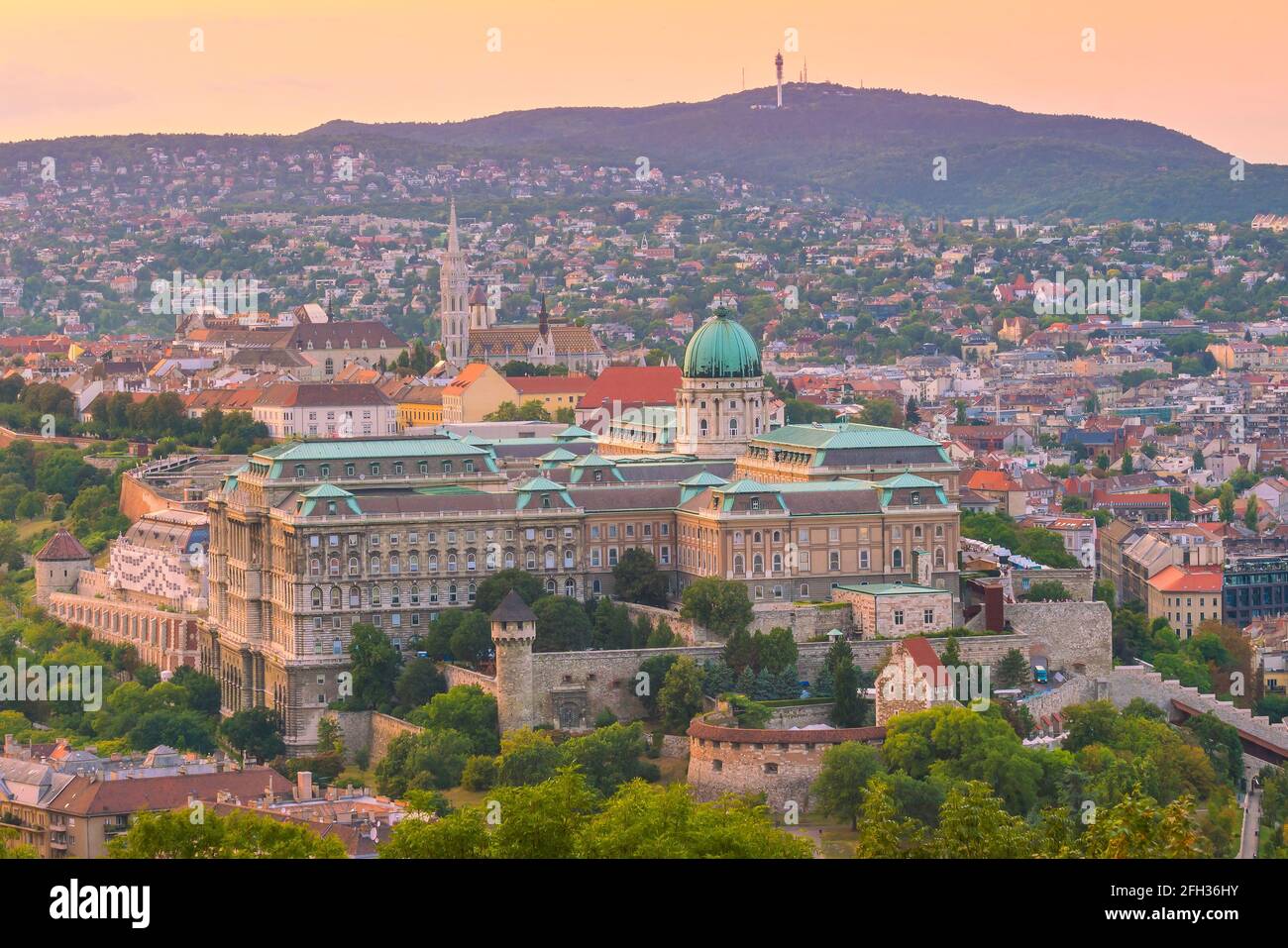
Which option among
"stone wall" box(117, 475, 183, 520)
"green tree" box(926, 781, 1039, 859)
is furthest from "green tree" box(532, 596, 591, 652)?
"stone wall" box(117, 475, 183, 520)

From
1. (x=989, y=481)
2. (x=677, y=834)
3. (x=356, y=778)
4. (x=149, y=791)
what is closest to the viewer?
(x=677, y=834)

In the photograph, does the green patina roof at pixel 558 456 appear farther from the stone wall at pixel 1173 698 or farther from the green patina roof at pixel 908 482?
the stone wall at pixel 1173 698

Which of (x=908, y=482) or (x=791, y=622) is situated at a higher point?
(x=908, y=482)

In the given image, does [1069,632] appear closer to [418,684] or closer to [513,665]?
[513,665]

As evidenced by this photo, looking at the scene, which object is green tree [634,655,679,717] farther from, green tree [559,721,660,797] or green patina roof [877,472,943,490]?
green patina roof [877,472,943,490]

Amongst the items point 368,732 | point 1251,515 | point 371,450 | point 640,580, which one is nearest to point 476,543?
point 640,580

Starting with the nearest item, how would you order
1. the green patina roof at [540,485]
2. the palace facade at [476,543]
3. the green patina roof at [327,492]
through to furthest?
the palace facade at [476,543]
the green patina roof at [327,492]
the green patina roof at [540,485]

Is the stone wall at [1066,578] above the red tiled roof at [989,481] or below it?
above

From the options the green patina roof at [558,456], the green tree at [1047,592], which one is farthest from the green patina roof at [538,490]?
the green tree at [1047,592]
